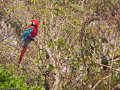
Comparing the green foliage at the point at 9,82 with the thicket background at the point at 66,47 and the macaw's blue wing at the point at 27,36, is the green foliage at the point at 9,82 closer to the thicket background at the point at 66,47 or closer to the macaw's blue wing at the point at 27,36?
the thicket background at the point at 66,47

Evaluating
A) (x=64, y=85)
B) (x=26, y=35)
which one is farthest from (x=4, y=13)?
(x=64, y=85)

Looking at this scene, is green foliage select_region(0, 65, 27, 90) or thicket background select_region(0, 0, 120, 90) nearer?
green foliage select_region(0, 65, 27, 90)

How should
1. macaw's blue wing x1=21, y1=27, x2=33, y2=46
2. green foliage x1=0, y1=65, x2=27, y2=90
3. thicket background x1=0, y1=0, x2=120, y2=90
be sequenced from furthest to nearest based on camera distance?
macaw's blue wing x1=21, y1=27, x2=33, y2=46, thicket background x1=0, y1=0, x2=120, y2=90, green foliage x1=0, y1=65, x2=27, y2=90

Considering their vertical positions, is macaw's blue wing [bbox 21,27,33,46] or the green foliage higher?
macaw's blue wing [bbox 21,27,33,46]

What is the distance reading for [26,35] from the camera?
355 inches

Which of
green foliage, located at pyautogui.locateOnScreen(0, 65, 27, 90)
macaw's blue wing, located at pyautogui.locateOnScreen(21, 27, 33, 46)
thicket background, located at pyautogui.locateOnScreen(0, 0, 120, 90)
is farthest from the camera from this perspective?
macaw's blue wing, located at pyautogui.locateOnScreen(21, 27, 33, 46)

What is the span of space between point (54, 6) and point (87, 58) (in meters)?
3.62

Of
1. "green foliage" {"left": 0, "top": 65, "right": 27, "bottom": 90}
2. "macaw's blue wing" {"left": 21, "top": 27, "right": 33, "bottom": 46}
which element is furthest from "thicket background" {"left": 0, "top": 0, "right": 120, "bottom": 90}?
"macaw's blue wing" {"left": 21, "top": 27, "right": 33, "bottom": 46}

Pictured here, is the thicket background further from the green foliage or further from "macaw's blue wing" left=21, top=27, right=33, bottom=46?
"macaw's blue wing" left=21, top=27, right=33, bottom=46

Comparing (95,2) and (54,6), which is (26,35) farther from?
(95,2)

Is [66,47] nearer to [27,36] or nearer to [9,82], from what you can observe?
[27,36]

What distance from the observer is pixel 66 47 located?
9742 mm

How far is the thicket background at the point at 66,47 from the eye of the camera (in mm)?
8078

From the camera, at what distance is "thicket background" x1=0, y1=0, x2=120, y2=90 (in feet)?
26.5
